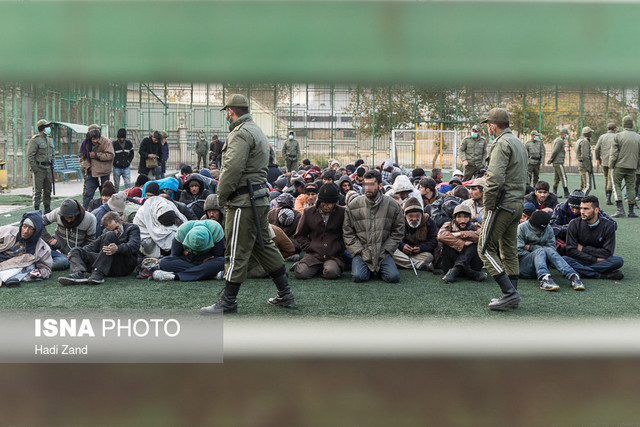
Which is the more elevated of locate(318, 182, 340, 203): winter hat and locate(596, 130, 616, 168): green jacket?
locate(596, 130, 616, 168): green jacket

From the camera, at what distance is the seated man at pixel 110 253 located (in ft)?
21.1

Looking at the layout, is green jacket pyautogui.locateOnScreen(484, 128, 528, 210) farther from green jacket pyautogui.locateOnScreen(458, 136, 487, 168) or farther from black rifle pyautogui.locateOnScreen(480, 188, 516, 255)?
green jacket pyautogui.locateOnScreen(458, 136, 487, 168)

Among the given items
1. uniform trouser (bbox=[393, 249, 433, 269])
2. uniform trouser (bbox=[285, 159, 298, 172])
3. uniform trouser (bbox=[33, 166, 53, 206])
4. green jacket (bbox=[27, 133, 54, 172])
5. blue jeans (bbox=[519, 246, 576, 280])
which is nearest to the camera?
blue jeans (bbox=[519, 246, 576, 280])

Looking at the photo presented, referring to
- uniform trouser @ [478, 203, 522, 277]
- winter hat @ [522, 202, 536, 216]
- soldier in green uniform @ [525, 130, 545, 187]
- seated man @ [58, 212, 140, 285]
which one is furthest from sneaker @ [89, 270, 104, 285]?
soldier in green uniform @ [525, 130, 545, 187]

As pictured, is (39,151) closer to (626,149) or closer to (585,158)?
(626,149)

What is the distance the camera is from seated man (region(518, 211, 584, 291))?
6.56m

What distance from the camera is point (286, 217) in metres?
7.83

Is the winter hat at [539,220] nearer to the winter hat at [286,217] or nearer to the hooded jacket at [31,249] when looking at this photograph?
the winter hat at [286,217]

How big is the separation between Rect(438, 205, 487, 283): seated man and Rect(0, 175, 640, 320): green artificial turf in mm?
137

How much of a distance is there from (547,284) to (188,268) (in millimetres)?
3525

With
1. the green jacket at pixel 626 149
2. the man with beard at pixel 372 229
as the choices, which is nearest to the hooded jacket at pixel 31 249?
the man with beard at pixel 372 229

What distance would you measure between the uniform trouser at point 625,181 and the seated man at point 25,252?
31.3 feet

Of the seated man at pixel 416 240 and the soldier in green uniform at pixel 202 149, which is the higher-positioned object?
the soldier in green uniform at pixel 202 149
